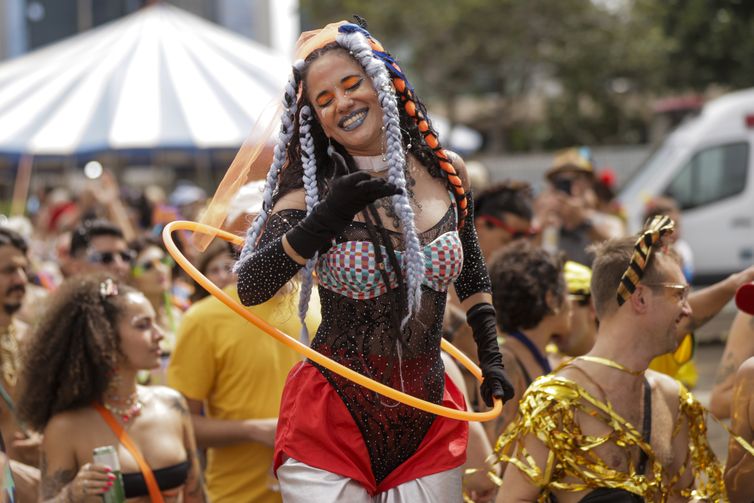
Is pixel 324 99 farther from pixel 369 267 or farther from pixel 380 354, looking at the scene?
pixel 380 354

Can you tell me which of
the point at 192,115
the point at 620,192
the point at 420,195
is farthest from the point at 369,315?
the point at 620,192

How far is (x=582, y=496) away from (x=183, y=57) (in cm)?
1296

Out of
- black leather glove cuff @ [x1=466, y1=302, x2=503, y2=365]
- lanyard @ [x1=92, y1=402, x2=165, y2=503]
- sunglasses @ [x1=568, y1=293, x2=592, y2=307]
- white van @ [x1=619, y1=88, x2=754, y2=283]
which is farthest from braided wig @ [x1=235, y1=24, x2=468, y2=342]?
white van @ [x1=619, y1=88, x2=754, y2=283]

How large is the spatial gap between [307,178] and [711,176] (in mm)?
12470

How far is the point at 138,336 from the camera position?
15.3 feet

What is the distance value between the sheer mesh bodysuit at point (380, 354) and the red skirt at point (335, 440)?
0.03m

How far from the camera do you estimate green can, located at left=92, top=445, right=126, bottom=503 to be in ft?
13.0

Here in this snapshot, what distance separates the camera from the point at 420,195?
343 centimetres

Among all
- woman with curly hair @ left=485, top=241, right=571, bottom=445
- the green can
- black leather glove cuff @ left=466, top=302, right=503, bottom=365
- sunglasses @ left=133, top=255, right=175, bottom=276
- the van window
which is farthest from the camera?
the van window

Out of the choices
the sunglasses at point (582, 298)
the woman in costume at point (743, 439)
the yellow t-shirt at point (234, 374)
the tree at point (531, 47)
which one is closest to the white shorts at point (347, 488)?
the woman in costume at point (743, 439)

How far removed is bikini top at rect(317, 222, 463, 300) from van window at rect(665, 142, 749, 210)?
1221 centimetres

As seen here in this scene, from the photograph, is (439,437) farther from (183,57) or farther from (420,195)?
(183,57)

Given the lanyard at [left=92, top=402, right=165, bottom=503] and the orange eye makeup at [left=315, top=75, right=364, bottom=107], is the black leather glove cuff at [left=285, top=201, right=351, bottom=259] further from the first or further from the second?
the lanyard at [left=92, top=402, right=165, bottom=503]

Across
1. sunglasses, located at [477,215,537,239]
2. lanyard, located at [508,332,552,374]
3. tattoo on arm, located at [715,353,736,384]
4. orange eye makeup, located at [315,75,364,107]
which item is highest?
orange eye makeup, located at [315,75,364,107]
